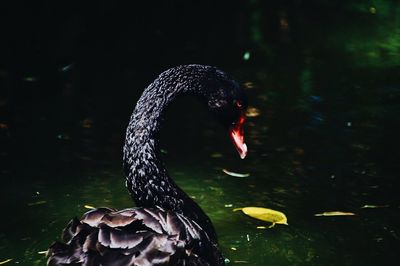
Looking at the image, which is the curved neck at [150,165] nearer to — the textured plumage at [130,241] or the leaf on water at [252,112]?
the textured plumage at [130,241]

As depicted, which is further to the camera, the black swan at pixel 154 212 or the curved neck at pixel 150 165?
the curved neck at pixel 150 165

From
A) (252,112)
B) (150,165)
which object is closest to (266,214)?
(150,165)

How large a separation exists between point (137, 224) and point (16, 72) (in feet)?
13.8

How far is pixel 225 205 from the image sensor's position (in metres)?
4.03

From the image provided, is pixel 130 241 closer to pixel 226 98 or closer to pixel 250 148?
pixel 226 98

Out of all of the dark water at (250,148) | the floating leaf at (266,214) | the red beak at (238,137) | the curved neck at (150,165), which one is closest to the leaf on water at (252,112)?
the dark water at (250,148)

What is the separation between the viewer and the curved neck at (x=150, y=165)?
10.5ft

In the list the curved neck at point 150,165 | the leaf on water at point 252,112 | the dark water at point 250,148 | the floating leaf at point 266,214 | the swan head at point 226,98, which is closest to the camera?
the curved neck at point 150,165

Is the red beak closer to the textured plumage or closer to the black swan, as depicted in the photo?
the black swan

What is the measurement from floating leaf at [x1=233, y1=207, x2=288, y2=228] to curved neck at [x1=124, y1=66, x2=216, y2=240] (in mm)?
621

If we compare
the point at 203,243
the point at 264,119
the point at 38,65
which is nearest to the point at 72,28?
the point at 38,65

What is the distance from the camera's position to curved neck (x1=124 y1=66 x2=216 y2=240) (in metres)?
3.19

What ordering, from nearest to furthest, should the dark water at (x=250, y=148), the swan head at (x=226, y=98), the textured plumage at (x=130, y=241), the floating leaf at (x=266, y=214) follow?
1. the textured plumage at (x=130, y=241)
2. the swan head at (x=226, y=98)
3. the dark water at (x=250, y=148)
4. the floating leaf at (x=266, y=214)

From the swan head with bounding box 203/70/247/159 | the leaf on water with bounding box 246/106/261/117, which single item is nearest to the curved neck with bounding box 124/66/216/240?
the swan head with bounding box 203/70/247/159
